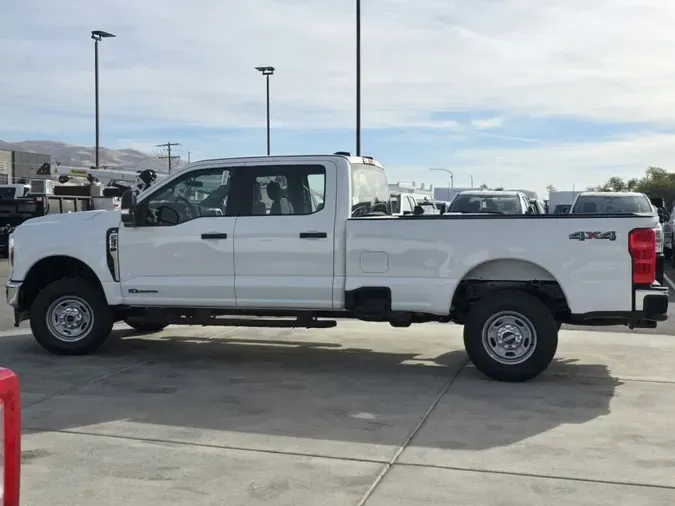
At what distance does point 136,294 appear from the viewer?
8227 mm

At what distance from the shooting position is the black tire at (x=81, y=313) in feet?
27.6

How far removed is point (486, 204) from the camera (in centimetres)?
1844

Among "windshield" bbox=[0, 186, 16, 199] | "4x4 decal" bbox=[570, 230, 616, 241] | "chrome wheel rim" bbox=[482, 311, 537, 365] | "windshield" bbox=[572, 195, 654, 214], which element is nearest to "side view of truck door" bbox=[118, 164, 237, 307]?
"chrome wheel rim" bbox=[482, 311, 537, 365]

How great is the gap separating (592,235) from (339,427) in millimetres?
2839

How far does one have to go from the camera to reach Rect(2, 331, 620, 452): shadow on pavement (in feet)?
18.9

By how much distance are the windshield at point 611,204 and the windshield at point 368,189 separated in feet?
32.1

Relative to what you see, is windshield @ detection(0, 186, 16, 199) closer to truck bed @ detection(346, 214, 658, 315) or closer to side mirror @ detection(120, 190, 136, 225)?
side mirror @ detection(120, 190, 136, 225)

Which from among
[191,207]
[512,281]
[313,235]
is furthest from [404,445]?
[191,207]

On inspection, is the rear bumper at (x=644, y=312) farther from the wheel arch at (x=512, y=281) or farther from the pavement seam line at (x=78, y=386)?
the pavement seam line at (x=78, y=386)

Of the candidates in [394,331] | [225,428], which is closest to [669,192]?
[394,331]

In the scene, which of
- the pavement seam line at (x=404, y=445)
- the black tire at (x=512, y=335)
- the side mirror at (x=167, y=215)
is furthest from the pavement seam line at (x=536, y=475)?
the side mirror at (x=167, y=215)

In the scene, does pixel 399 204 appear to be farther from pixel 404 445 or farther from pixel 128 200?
pixel 404 445

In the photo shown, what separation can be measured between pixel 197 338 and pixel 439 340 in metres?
2.97

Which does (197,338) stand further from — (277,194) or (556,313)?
(556,313)
